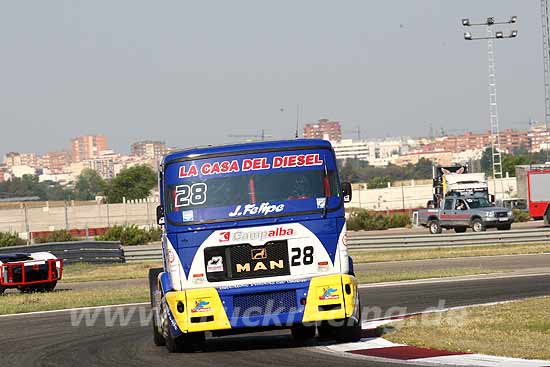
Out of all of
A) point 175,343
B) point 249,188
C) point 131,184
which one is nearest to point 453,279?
point 249,188

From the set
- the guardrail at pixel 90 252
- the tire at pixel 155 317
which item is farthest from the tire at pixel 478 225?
the tire at pixel 155 317

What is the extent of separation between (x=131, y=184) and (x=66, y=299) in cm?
11943

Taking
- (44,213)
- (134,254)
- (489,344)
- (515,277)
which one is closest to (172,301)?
(489,344)

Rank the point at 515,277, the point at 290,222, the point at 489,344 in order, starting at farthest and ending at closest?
the point at 515,277 → the point at 290,222 → the point at 489,344

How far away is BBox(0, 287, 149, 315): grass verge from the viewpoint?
71.5 ft

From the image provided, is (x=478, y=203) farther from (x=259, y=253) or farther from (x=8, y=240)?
(x=259, y=253)

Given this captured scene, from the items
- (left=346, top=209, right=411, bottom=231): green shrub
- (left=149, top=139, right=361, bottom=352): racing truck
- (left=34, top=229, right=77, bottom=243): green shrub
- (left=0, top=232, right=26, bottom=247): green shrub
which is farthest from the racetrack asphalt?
(left=346, top=209, right=411, bottom=231): green shrub

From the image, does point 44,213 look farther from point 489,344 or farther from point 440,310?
point 489,344

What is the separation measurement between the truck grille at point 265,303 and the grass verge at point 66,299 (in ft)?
31.1

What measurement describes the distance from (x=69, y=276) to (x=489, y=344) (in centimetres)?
2398

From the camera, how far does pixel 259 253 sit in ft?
42.0

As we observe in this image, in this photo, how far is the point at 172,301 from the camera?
1289 centimetres

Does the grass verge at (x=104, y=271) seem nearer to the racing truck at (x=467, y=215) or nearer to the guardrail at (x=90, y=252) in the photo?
the guardrail at (x=90, y=252)

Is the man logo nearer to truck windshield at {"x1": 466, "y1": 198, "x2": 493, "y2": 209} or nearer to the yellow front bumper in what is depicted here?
the yellow front bumper
